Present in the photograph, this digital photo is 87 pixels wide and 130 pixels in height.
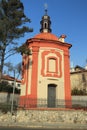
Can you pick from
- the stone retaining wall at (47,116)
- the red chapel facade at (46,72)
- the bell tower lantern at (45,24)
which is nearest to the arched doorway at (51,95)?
the red chapel facade at (46,72)

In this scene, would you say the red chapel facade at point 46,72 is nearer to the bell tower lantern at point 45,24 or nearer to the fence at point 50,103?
the fence at point 50,103

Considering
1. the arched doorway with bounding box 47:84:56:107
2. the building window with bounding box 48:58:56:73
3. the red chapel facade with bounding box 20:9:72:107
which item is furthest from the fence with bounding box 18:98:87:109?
the building window with bounding box 48:58:56:73

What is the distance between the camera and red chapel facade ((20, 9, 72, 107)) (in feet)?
68.1

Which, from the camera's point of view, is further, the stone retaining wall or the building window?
the building window

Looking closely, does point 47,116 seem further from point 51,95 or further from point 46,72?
point 46,72

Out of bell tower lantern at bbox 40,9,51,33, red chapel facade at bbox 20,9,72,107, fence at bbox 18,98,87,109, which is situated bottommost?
fence at bbox 18,98,87,109

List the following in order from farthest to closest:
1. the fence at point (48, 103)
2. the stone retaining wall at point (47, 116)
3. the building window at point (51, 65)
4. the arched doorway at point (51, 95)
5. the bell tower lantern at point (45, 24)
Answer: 1. the bell tower lantern at point (45, 24)
2. the building window at point (51, 65)
3. the arched doorway at point (51, 95)
4. the fence at point (48, 103)
5. the stone retaining wall at point (47, 116)

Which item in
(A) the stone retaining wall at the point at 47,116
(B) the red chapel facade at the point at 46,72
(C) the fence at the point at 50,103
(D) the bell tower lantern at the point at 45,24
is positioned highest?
(D) the bell tower lantern at the point at 45,24

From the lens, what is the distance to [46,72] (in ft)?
70.5

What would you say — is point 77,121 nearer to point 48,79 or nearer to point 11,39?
point 48,79

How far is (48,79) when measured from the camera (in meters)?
21.3

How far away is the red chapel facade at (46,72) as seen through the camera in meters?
20.8

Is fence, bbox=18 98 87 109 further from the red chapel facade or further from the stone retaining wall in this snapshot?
the stone retaining wall

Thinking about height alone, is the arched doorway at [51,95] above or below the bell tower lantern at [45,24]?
below
